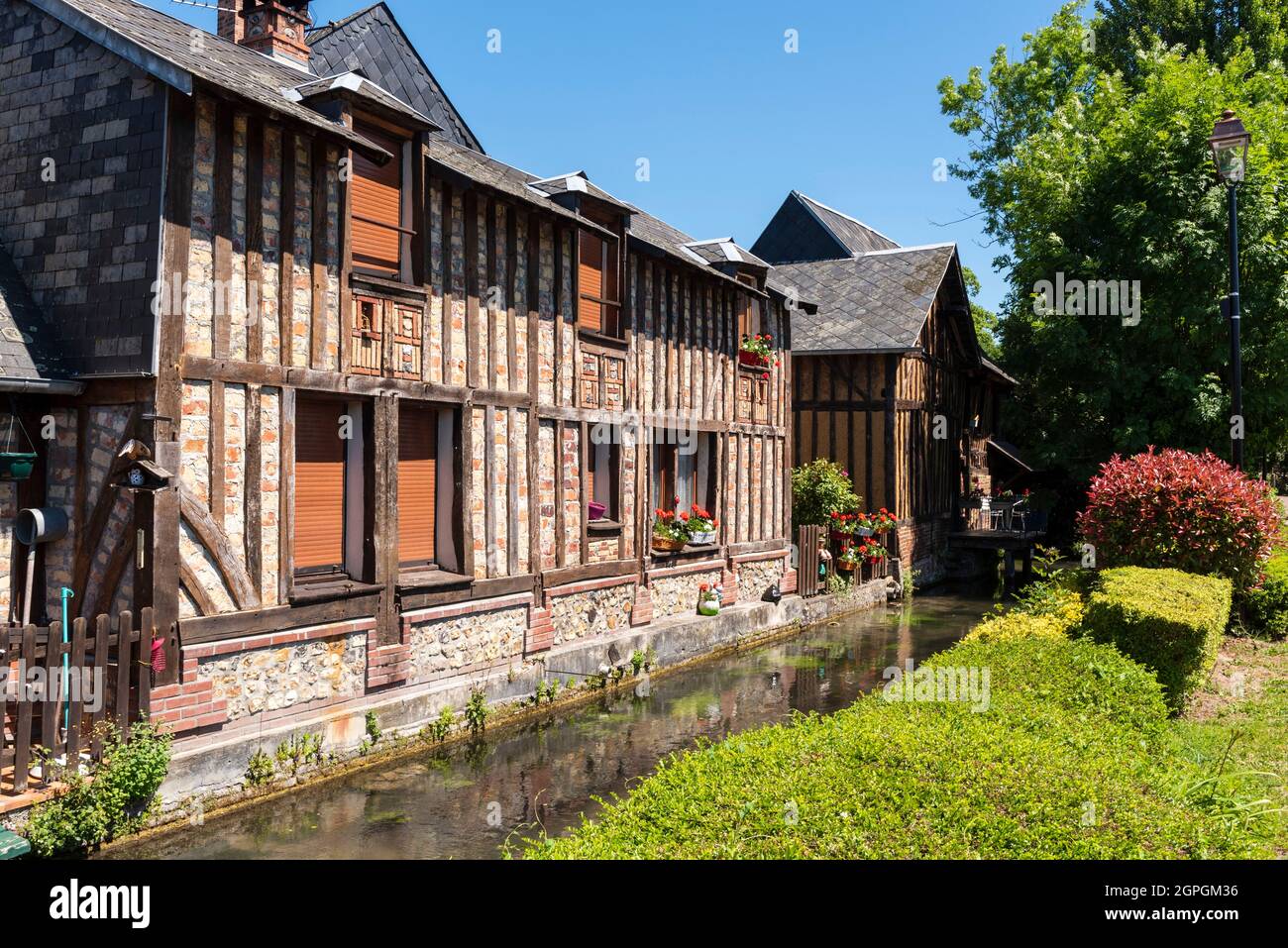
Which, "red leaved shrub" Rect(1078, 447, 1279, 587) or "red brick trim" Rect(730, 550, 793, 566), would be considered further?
"red brick trim" Rect(730, 550, 793, 566)

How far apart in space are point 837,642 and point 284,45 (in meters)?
12.2

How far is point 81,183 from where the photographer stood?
8.25m

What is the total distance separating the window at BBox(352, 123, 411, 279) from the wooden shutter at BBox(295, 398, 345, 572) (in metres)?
1.59

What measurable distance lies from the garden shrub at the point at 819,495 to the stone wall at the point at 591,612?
7226mm

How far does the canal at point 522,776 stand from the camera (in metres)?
7.17

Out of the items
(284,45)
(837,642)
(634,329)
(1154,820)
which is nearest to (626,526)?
(634,329)

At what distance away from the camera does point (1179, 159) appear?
18.1 m

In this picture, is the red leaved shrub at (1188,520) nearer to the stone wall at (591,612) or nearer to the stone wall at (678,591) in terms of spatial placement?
the stone wall at (678,591)

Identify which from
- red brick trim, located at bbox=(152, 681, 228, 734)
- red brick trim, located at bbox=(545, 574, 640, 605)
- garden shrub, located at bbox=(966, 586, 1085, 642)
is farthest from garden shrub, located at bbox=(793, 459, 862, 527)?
red brick trim, located at bbox=(152, 681, 228, 734)

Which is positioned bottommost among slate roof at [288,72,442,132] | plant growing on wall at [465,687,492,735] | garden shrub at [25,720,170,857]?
plant growing on wall at [465,687,492,735]

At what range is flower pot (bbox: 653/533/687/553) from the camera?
14508mm

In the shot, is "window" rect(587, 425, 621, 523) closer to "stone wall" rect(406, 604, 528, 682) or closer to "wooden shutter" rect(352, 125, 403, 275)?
"stone wall" rect(406, 604, 528, 682)

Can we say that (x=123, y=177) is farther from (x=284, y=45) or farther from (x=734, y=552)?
(x=734, y=552)

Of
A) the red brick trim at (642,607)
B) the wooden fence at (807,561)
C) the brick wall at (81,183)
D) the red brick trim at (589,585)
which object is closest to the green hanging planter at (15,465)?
the brick wall at (81,183)
